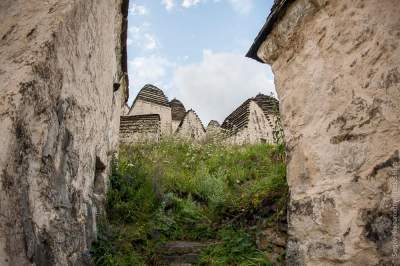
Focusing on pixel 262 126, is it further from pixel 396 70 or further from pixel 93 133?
pixel 396 70

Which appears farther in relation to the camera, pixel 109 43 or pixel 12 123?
pixel 109 43

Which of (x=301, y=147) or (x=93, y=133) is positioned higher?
(x=93, y=133)

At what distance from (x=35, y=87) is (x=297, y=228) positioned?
2.35 meters

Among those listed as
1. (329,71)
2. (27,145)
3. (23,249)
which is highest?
(329,71)

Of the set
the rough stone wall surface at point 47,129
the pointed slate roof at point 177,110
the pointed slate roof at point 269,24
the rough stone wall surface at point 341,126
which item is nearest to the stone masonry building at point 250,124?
the pointed slate roof at point 177,110

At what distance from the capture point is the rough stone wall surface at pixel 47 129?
195 cm

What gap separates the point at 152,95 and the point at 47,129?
12.5 metres

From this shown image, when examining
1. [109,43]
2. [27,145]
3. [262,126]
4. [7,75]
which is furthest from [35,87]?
[262,126]

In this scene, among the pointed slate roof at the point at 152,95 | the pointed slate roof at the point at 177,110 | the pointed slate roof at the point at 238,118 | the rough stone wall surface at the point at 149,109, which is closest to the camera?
the pointed slate roof at the point at 238,118

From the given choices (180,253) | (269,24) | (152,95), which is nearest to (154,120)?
(152,95)

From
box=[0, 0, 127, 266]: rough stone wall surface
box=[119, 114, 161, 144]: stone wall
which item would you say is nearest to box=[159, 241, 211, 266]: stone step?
box=[0, 0, 127, 266]: rough stone wall surface

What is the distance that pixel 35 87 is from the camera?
2.16m

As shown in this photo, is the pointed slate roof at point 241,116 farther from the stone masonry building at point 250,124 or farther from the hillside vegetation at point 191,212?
the hillside vegetation at point 191,212

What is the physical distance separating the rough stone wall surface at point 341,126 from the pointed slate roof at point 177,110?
12.9 m
